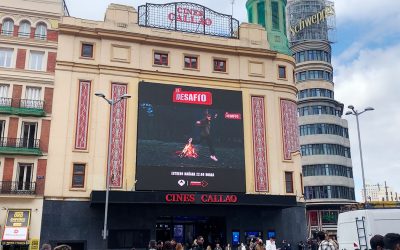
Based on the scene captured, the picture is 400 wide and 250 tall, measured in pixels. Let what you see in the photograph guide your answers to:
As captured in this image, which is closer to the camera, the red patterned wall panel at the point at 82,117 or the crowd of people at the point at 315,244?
the crowd of people at the point at 315,244

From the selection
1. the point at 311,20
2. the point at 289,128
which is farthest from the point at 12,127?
the point at 311,20

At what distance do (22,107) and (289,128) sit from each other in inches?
929

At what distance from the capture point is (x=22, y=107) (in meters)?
34.4

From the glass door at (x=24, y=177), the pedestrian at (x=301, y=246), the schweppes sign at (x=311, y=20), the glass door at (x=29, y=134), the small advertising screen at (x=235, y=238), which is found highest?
the schweppes sign at (x=311, y=20)

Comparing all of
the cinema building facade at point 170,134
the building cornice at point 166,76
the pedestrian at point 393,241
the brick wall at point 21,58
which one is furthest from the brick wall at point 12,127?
the pedestrian at point 393,241

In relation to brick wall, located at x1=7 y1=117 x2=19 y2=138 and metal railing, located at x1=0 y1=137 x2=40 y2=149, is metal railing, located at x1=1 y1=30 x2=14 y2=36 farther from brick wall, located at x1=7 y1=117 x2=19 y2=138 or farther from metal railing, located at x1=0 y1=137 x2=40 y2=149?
metal railing, located at x1=0 y1=137 x2=40 y2=149

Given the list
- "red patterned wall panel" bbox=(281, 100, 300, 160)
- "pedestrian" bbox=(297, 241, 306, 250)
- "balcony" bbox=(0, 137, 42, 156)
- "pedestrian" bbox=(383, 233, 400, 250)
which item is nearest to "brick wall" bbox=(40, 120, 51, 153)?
"balcony" bbox=(0, 137, 42, 156)

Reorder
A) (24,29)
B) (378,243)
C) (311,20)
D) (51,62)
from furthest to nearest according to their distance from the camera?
(311,20) → (24,29) → (51,62) → (378,243)

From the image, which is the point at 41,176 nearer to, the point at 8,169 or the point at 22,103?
the point at 8,169

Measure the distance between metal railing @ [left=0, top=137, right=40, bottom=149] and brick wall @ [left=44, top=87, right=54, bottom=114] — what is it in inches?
104

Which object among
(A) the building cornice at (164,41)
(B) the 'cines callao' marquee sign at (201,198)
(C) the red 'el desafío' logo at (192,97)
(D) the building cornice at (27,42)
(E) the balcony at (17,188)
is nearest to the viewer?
(E) the balcony at (17,188)

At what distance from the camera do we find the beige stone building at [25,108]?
32.1 m

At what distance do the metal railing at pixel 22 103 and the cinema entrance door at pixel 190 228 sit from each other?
13.5 meters

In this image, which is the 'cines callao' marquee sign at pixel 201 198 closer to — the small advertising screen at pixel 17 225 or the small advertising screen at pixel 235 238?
the small advertising screen at pixel 235 238
